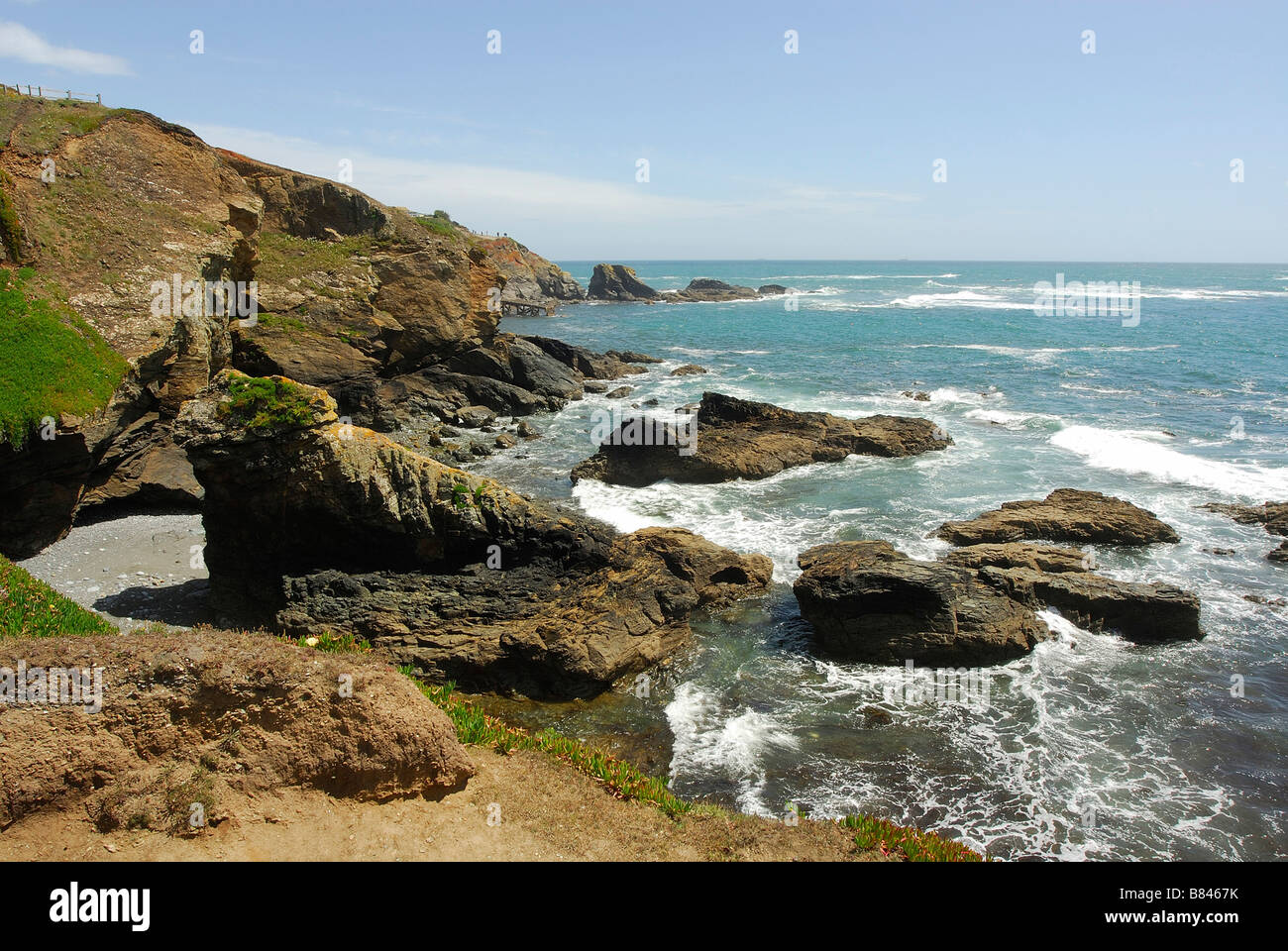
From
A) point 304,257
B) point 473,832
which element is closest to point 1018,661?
point 473,832

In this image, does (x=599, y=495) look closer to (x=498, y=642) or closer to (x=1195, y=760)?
(x=498, y=642)

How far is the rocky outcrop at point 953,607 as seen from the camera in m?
15.3

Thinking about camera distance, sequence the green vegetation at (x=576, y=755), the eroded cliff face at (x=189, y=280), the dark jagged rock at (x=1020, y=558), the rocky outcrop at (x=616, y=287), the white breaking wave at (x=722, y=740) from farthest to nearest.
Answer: the rocky outcrop at (x=616, y=287), the eroded cliff face at (x=189, y=280), the dark jagged rock at (x=1020, y=558), the white breaking wave at (x=722, y=740), the green vegetation at (x=576, y=755)

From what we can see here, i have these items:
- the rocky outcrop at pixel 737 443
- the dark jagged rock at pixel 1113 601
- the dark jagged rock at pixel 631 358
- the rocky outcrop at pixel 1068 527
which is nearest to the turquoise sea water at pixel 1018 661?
the dark jagged rock at pixel 1113 601

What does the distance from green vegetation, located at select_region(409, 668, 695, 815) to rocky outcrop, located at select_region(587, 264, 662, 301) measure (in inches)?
4497

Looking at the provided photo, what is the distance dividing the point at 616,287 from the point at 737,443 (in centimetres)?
9902

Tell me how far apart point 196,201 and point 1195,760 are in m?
28.6

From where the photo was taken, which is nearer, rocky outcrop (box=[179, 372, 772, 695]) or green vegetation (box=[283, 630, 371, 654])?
green vegetation (box=[283, 630, 371, 654])

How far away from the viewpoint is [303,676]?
8250 millimetres

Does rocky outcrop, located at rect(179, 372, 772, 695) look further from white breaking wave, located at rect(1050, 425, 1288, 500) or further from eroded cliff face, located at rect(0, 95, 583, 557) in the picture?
white breaking wave, located at rect(1050, 425, 1288, 500)

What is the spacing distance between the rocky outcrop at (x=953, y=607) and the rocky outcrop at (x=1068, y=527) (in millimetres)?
3400

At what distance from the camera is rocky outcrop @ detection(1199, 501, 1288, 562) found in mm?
22047

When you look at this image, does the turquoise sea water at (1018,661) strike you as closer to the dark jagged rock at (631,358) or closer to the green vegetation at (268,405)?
the dark jagged rock at (631,358)

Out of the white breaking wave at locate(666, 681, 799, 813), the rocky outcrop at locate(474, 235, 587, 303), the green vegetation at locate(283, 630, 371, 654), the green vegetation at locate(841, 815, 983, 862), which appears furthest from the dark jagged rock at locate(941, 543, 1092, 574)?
the rocky outcrop at locate(474, 235, 587, 303)
